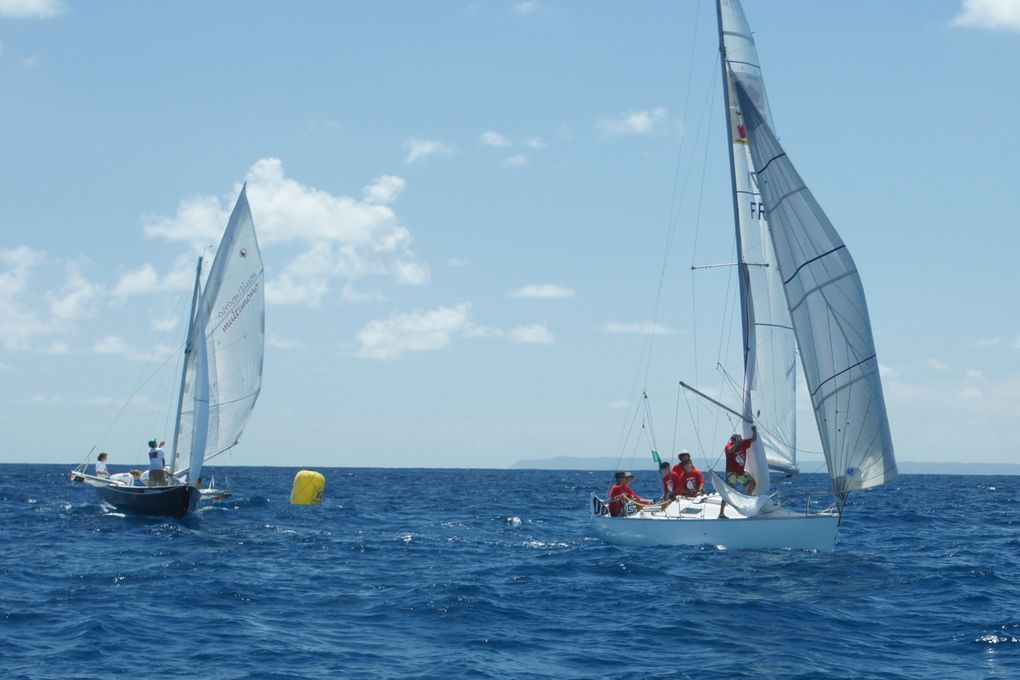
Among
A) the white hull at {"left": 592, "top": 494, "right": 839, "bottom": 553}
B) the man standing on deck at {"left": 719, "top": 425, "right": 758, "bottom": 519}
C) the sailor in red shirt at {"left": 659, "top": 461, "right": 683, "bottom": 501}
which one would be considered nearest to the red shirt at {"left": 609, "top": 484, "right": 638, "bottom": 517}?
the white hull at {"left": 592, "top": 494, "right": 839, "bottom": 553}

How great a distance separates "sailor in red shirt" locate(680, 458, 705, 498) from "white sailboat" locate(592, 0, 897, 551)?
584mm

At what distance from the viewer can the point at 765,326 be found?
25.6m

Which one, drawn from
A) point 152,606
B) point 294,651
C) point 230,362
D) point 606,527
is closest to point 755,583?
point 606,527

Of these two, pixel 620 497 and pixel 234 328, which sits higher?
pixel 234 328

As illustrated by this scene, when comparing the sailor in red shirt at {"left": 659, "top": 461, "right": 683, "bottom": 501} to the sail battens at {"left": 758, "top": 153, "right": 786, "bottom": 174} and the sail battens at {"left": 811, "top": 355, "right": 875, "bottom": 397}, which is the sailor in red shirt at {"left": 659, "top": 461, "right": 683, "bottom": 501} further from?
the sail battens at {"left": 758, "top": 153, "right": 786, "bottom": 174}

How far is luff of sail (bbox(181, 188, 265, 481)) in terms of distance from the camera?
3678 centimetres

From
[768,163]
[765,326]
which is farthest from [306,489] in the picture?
[768,163]

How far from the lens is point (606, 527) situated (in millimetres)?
26266

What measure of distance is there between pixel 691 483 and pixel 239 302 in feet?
59.9

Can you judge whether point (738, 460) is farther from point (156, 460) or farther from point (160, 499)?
point (156, 460)

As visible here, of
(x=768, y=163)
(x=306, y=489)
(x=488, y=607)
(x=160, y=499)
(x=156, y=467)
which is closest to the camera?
(x=488, y=607)

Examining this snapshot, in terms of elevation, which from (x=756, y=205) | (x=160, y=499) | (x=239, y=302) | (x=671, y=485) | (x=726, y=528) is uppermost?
(x=756, y=205)

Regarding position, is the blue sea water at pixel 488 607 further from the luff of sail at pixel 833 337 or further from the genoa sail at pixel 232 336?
the genoa sail at pixel 232 336

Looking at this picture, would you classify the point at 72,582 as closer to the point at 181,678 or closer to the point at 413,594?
the point at 413,594
